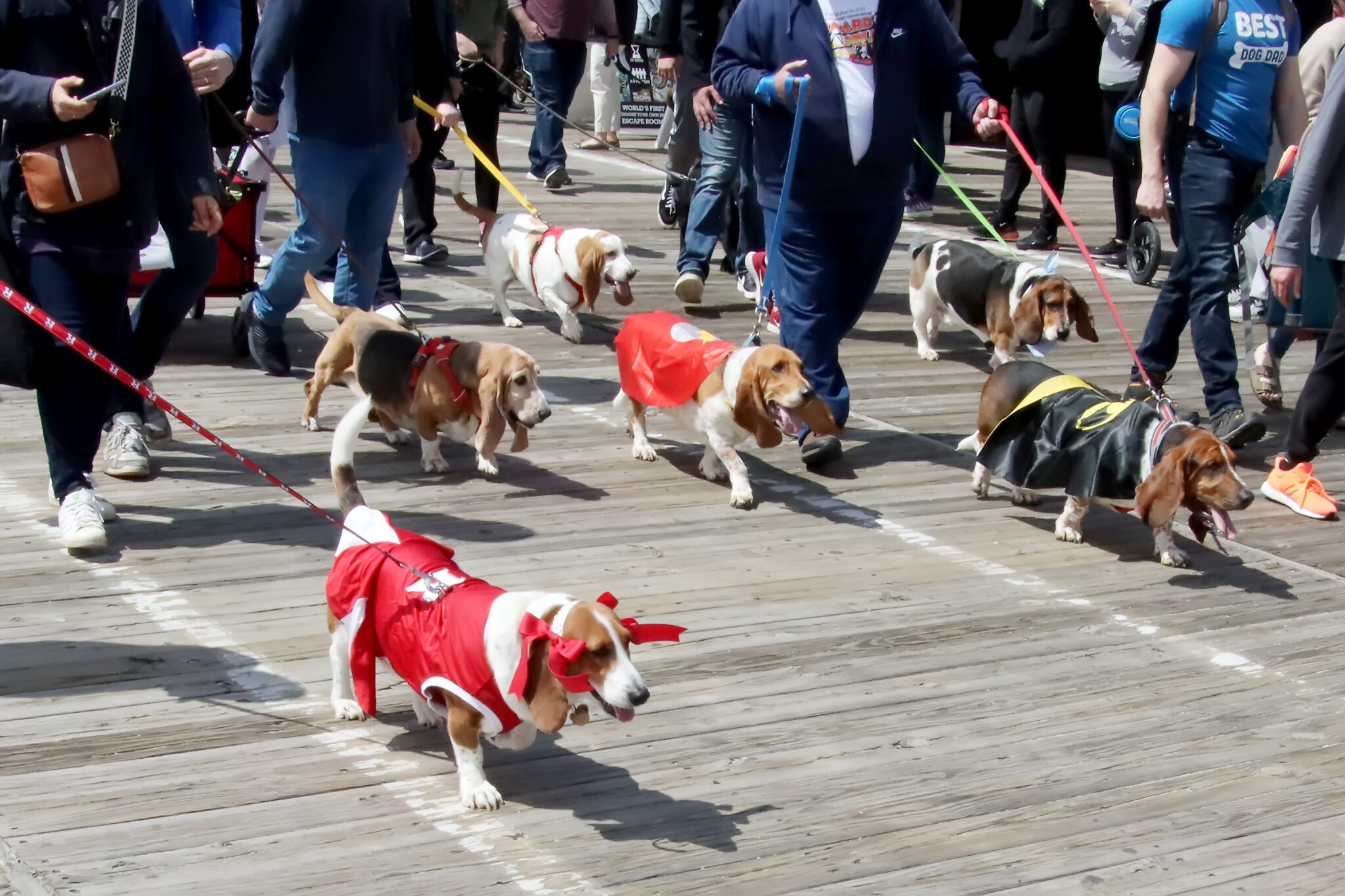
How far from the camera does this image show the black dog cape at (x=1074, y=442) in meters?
5.15

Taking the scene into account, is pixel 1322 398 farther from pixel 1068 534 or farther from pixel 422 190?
pixel 422 190

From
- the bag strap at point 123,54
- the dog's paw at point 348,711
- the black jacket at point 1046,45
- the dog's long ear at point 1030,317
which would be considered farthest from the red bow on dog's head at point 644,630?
the black jacket at point 1046,45

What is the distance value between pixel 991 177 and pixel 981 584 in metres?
10.2

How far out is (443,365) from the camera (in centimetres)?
563

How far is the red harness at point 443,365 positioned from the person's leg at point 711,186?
314 cm

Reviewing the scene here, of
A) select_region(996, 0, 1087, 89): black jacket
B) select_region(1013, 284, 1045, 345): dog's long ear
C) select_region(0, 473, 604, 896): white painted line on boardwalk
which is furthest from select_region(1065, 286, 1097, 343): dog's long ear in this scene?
select_region(0, 473, 604, 896): white painted line on boardwalk

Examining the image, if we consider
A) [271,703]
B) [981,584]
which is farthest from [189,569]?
[981,584]

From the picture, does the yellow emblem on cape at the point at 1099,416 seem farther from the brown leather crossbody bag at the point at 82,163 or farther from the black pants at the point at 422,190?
the black pants at the point at 422,190

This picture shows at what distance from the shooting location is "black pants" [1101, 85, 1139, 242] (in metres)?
10.1

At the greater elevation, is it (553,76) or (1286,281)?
(553,76)

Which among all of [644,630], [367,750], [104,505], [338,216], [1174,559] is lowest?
[1174,559]

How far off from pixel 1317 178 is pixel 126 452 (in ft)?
14.4

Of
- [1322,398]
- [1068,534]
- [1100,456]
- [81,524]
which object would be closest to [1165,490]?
[1100,456]

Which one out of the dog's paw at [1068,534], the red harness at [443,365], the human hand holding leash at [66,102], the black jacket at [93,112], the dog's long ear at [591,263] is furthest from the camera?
the dog's long ear at [591,263]
